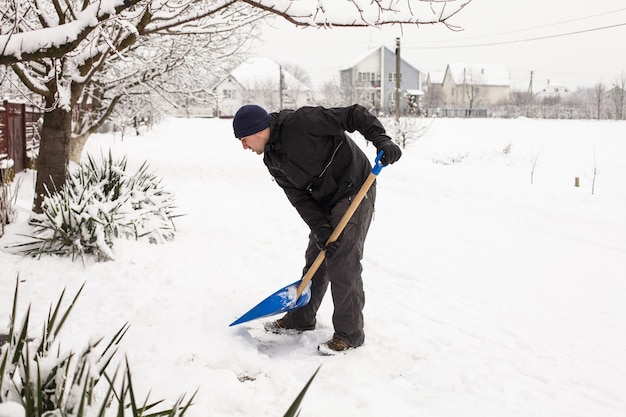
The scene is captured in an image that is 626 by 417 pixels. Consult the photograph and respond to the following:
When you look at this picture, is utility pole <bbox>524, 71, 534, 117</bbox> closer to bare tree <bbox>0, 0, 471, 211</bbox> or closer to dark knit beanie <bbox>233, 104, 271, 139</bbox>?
bare tree <bbox>0, 0, 471, 211</bbox>

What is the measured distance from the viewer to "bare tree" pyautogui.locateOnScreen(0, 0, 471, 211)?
→ 3049mm

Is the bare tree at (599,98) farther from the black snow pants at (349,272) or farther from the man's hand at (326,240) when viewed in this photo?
the man's hand at (326,240)

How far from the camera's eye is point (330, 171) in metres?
3.72

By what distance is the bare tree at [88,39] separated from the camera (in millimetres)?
3049

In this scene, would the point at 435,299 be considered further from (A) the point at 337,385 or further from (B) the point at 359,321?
(A) the point at 337,385

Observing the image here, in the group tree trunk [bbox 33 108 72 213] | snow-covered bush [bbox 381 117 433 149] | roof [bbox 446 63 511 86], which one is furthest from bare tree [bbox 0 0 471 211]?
roof [bbox 446 63 511 86]

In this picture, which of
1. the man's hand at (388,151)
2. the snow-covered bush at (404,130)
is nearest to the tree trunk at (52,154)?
the man's hand at (388,151)

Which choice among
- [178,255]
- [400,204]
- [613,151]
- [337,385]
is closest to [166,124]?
[613,151]

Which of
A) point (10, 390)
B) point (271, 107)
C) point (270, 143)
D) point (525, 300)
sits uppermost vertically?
point (271, 107)

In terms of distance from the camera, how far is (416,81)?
2717 inches

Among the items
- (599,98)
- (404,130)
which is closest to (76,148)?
(404,130)

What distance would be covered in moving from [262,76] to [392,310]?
67.9 m

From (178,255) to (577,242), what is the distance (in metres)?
5.05

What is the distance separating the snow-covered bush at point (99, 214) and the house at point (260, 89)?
5825 centimetres
